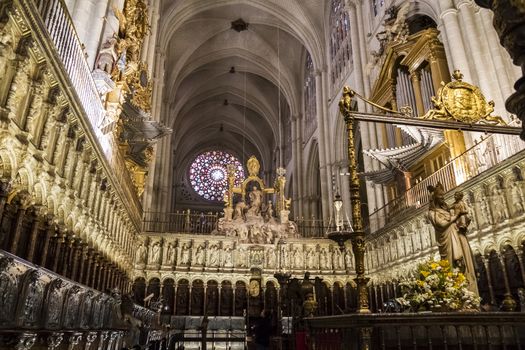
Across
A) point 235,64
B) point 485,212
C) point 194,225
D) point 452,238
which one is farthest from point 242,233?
→ point 235,64

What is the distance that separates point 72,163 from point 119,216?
4.77 meters

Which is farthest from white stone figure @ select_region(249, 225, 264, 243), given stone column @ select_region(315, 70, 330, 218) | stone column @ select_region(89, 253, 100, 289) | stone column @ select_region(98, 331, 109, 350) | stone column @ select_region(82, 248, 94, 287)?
stone column @ select_region(98, 331, 109, 350)

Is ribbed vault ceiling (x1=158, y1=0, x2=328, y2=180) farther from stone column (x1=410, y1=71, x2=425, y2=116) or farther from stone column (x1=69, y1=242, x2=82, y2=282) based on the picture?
stone column (x1=69, y1=242, x2=82, y2=282)

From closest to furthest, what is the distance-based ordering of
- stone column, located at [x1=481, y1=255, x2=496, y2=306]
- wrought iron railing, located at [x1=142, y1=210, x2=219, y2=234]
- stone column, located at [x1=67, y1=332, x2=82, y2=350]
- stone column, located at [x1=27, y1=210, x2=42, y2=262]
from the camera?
stone column, located at [x1=67, y1=332, x2=82, y2=350] → stone column, located at [x1=27, y1=210, x2=42, y2=262] → stone column, located at [x1=481, y1=255, x2=496, y2=306] → wrought iron railing, located at [x1=142, y1=210, x2=219, y2=234]

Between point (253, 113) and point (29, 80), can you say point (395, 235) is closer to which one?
point (29, 80)

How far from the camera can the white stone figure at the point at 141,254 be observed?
15.6m

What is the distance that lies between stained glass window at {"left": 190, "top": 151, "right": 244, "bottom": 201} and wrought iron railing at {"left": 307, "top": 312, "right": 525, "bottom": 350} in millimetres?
32517

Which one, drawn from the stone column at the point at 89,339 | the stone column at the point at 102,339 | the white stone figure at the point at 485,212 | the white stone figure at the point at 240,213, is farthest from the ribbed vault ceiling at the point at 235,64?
the stone column at the point at 89,339

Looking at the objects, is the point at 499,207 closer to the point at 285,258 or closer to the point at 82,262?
the point at 82,262

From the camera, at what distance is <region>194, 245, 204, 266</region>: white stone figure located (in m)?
16.1

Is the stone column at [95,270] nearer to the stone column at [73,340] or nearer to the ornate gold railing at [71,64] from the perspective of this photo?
the ornate gold railing at [71,64]

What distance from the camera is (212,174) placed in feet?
129

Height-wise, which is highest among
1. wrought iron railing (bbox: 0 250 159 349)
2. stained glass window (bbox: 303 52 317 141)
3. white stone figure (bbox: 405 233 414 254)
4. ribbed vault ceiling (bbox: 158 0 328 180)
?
ribbed vault ceiling (bbox: 158 0 328 180)

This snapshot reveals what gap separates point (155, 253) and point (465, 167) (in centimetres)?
1131
